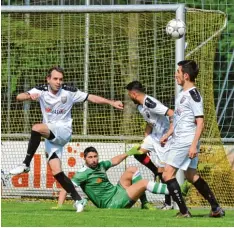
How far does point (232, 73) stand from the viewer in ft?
62.4

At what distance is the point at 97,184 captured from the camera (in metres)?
13.2

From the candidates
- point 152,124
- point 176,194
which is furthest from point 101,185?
point 176,194

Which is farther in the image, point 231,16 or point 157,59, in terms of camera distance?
point 231,16

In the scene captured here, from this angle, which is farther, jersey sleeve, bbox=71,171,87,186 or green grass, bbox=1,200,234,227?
jersey sleeve, bbox=71,171,87,186

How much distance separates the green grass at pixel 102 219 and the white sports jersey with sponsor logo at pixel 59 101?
1.16m

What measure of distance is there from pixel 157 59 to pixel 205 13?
40.1 inches

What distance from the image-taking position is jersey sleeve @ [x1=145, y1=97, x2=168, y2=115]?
13422mm

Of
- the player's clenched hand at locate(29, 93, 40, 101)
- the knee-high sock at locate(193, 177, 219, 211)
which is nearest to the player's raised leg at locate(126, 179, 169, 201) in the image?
the knee-high sock at locate(193, 177, 219, 211)

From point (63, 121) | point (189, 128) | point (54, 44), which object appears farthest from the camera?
point (54, 44)

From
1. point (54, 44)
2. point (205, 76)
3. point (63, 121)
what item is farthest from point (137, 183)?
point (54, 44)

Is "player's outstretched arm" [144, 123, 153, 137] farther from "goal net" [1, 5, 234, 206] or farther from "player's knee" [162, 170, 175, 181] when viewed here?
"player's knee" [162, 170, 175, 181]

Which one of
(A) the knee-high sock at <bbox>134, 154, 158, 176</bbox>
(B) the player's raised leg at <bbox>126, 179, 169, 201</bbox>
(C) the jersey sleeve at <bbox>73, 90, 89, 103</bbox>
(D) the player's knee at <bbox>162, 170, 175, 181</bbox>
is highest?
(C) the jersey sleeve at <bbox>73, 90, 89, 103</bbox>

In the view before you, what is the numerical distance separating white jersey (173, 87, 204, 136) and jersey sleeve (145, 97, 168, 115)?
7.05 ft

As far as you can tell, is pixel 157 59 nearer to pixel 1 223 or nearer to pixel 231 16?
pixel 231 16
